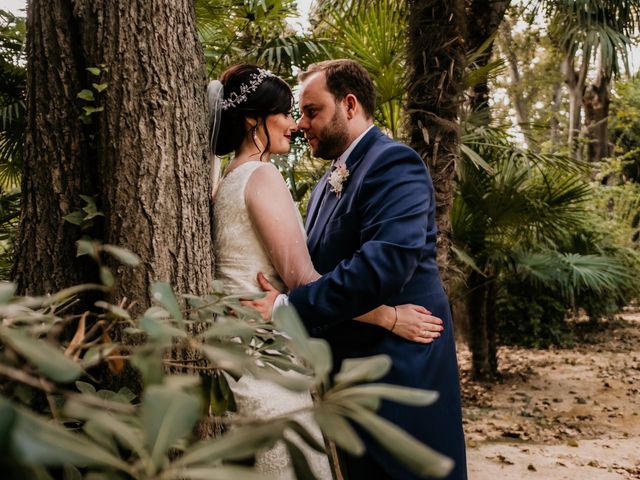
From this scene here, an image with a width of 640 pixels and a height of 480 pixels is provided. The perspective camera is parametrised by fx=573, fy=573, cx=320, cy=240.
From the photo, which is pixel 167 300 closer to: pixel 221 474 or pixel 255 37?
pixel 221 474

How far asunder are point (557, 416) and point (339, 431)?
638 cm

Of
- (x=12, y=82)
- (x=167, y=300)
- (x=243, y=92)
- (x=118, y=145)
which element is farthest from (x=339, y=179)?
(x=12, y=82)

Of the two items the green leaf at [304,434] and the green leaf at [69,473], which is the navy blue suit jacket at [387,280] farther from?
the green leaf at [304,434]

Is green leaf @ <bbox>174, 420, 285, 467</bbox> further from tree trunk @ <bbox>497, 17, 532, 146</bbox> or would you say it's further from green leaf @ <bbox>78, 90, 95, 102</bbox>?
tree trunk @ <bbox>497, 17, 532, 146</bbox>

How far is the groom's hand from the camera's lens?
1.62m

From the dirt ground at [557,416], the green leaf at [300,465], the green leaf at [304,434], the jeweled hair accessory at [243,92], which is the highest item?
the jeweled hair accessory at [243,92]

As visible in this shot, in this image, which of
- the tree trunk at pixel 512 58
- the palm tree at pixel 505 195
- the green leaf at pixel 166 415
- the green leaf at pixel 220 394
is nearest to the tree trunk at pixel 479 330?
the palm tree at pixel 505 195

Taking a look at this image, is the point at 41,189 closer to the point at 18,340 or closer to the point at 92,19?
the point at 92,19

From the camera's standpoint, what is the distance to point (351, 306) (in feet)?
5.41

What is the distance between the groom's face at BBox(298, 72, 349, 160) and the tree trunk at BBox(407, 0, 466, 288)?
6.77 ft

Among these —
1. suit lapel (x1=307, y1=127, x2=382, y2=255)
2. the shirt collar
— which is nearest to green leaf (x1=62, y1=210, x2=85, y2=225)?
suit lapel (x1=307, y1=127, x2=382, y2=255)

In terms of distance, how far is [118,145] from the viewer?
1.45 metres

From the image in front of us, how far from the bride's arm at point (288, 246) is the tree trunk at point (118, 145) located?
226 mm

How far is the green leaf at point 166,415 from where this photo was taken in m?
0.40
